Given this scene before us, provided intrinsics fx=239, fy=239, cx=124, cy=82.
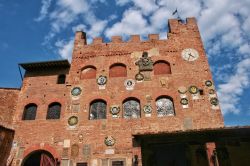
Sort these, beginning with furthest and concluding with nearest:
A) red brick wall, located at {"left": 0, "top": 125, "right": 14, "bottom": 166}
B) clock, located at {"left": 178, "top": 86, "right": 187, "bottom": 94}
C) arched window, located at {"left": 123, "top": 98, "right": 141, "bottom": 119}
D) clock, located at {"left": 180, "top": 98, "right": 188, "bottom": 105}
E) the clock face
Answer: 1. the clock face
2. clock, located at {"left": 178, "top": 86, "right": 187, "bottom": 94}
3. arched window, located at {"left": 123, "top": 98, "right": 141, "bottom": 119}
4. clock, located at {"left": 180, "top": 98, "right": 188, "bottom": 105}
5. red brick wall, located at {"left": 0, "top": 125, "right": 14, "bottom": 166}

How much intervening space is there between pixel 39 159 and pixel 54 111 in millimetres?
2811

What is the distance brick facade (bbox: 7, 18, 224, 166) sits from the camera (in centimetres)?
1256

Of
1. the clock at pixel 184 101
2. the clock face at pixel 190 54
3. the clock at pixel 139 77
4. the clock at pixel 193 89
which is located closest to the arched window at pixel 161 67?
the clock at pixel 139 77

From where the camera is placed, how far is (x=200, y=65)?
14.2 m

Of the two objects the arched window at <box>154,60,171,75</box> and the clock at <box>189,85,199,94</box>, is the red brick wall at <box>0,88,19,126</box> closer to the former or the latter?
the arched window at <box>154,60,171,75</box>

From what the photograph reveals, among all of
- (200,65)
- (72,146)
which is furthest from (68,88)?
(200,65)

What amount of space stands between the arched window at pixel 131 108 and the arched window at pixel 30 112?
5.52 m

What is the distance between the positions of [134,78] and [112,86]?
1.39 metres

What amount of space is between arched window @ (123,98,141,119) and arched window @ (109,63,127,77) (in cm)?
179

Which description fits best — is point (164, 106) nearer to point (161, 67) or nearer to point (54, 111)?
point (161, 67)

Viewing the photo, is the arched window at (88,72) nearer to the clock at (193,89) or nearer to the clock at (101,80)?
the clock at (101,80)

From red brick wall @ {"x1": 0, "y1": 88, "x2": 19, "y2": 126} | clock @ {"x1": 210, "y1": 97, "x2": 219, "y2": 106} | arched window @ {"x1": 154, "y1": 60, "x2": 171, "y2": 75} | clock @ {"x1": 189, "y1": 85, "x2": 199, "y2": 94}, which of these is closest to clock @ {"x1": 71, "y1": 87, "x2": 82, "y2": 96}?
red brick wall @ {"x1": 0, "y1": 88, "x2": 19, "y2": 126}

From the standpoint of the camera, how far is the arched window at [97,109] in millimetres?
13523

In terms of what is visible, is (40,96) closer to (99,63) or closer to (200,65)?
(99,63)
